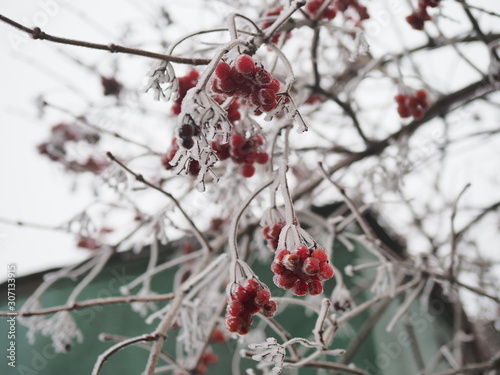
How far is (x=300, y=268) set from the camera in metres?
0.85

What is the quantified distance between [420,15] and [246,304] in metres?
1.38

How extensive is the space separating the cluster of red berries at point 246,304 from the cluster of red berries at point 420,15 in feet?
4.36

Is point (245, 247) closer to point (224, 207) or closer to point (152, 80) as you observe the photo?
point (224, 207)

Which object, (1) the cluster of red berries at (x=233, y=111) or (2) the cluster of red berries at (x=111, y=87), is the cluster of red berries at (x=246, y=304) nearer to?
(1) the cluster of red berries at (x=233, y=111)

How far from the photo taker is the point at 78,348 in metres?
3.53

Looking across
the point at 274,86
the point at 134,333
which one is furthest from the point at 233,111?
the point at 134,333

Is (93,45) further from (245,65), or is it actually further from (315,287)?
(315,287)

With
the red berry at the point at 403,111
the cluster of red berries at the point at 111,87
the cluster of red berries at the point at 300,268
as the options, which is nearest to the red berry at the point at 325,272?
the cluster of red berries at the point at 300,268

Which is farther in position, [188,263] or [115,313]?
[115,313]

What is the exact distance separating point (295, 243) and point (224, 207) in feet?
3.09

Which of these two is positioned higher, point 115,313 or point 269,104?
point 115,313

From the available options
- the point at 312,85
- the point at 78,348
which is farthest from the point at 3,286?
the point at 312,85

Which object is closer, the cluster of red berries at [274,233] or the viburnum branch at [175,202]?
the cluster of red berries at [274,233]

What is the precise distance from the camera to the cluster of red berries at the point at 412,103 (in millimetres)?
1658
